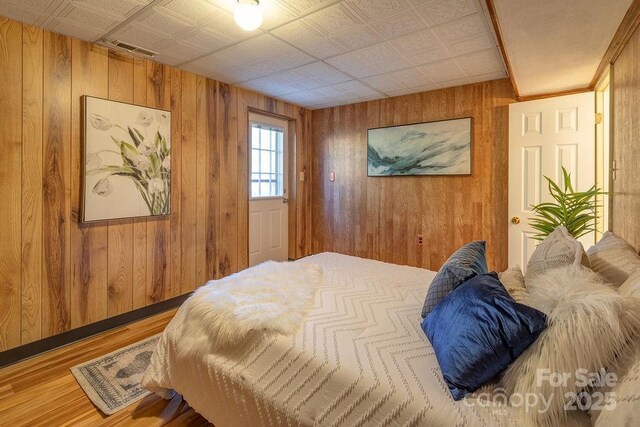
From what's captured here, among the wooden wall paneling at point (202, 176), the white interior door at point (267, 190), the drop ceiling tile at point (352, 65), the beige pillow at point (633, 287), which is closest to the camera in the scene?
the beige pillow at point (633, 287)

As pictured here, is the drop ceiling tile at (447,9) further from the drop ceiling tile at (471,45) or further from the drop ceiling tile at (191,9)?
the drop ceiling tile at (191,9)

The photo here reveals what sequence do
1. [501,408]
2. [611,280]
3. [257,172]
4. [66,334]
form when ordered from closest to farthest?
1. [501,408]
2. [611,280]
3. [66,334]
4. [257,172]

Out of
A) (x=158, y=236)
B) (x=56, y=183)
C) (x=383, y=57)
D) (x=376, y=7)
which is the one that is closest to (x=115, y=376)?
(x=158, y=236)

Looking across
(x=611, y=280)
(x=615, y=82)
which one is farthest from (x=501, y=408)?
(x=615, y=82)

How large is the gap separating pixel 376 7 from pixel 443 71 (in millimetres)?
1390

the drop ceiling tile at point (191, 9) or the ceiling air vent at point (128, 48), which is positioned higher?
the ceiling air vent at point (128, 48)

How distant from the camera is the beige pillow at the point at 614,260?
1.30m

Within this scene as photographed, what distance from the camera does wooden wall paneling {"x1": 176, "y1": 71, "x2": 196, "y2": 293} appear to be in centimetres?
326

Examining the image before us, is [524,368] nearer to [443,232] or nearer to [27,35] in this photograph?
[443,232]

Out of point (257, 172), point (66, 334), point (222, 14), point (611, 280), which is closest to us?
point (611, 280)

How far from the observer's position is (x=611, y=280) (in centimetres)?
133

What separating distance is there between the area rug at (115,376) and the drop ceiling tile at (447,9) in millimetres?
2927

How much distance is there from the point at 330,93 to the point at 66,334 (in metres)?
3.47

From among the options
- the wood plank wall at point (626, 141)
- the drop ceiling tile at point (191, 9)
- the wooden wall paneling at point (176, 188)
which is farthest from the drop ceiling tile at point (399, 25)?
the wooden wall paneling at point (176, 188)
